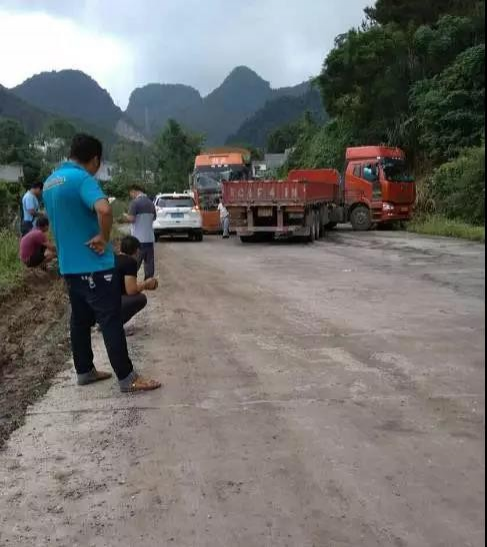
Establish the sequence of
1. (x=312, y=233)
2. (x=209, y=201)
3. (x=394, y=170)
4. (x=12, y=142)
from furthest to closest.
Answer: (x=12, y=142)
(x=209, y=201)
(x=394, y=170)
(x=312, y=233)

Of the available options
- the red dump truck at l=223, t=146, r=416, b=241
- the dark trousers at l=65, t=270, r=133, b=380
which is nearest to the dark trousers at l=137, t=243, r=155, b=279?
the dark trousers at l=65, t=270, r=133, b=380

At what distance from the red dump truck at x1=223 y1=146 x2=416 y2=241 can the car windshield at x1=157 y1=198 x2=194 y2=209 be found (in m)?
2.18

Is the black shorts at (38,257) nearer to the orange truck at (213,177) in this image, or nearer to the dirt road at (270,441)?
the dirt road at (270,441)

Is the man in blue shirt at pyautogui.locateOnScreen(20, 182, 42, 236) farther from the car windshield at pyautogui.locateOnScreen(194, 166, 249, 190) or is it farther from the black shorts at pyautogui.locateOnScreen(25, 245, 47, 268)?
the car windshield at pyautogui.locateOnScreen(194, 166, 249, 190)

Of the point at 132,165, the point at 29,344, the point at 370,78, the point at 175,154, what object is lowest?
the point at 29,344

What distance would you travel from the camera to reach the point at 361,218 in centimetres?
2395

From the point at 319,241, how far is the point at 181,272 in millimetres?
7862

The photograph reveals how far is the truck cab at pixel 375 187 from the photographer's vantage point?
912 inches

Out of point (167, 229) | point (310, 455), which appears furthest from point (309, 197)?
point (310, 455)

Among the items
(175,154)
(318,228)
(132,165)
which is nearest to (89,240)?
(318,228)

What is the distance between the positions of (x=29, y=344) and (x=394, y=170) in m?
17.9

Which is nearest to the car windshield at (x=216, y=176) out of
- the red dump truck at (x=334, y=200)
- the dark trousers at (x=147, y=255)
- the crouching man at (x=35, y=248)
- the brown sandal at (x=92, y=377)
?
the red dump truck at (x=334, y=200)

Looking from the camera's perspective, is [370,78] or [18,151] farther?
A: [18,151]

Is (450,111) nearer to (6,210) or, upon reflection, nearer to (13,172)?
(6,210)
